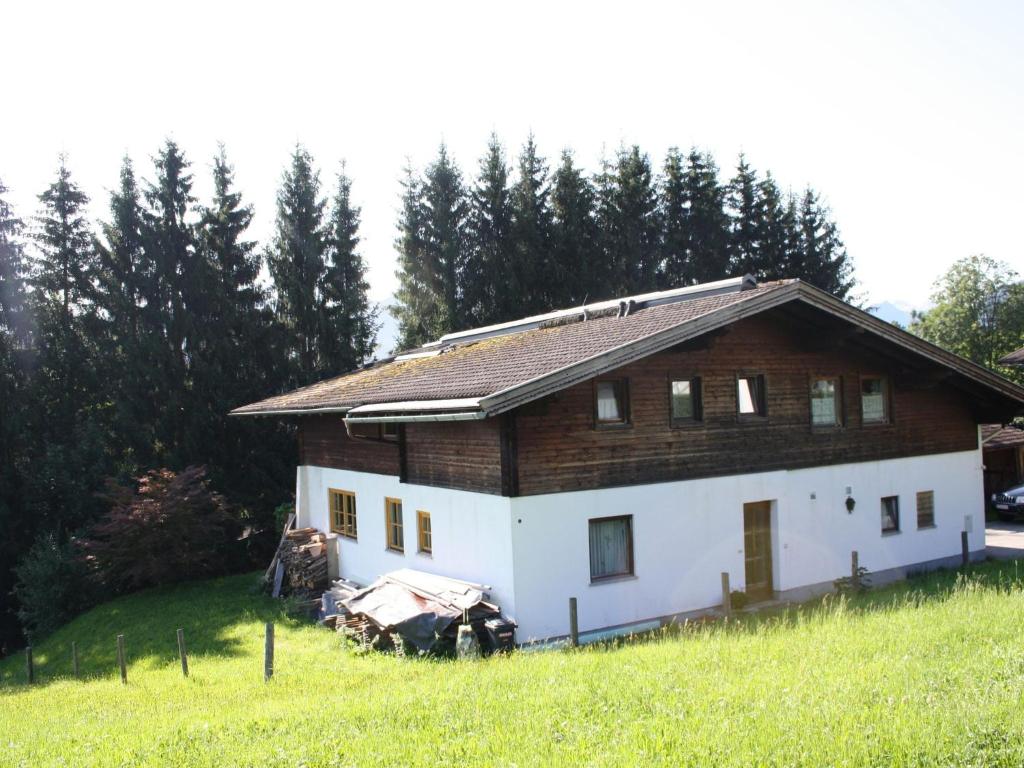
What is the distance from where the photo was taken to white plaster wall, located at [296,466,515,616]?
13180 mm

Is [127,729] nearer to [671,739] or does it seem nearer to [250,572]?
[671,739]

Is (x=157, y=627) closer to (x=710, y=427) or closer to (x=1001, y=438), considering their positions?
(x=710, y=427)

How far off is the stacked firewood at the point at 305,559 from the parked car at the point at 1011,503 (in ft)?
66.3

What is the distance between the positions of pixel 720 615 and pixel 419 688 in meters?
6.95

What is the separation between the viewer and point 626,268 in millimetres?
35500

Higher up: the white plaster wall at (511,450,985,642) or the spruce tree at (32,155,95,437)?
the spruce tree at (32,155,95,437)

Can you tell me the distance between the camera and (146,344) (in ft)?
90.8

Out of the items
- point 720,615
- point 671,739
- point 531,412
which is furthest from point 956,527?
point 671,739

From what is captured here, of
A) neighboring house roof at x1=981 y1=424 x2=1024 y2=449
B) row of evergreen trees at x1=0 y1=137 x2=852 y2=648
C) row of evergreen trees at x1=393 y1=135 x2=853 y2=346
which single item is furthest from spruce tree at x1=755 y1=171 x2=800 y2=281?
neighboring house roof at x1=981 y1=424 x2=1024 y2=449

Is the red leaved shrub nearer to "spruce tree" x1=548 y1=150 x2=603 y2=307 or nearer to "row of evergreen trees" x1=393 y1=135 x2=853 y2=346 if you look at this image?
"row of evergreen trees" x1=393 y1=135 x2=853 y2=346

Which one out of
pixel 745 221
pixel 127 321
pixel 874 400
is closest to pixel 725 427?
pixel 874 400

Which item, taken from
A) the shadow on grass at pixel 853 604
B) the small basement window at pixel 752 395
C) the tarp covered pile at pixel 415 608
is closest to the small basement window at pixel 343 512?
the tarp covered pile at pixel 415 608

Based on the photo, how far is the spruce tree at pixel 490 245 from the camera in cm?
3366

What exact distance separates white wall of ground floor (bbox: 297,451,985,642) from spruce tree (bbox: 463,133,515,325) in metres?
15.5
